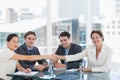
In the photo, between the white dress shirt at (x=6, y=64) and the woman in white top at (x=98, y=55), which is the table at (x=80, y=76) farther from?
the woman in white top at (x=98, y=55)

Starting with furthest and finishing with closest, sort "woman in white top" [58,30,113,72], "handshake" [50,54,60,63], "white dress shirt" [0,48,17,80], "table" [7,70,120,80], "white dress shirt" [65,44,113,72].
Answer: "handshake" [50,54,60,63], "woman in white top" [58,30,113,72], "white dress shirt" [65,44,113,72], "white dress shirt" [0,48,17,80], "table" [7,70,120,80]

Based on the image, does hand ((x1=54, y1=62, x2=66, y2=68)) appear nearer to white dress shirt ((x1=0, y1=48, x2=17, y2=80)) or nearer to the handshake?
the handshake

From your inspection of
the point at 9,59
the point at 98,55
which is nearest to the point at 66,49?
the point at 98,55

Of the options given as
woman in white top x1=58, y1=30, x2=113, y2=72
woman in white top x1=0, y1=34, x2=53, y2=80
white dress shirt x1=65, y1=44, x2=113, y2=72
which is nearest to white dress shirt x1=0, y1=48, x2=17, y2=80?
woman in white top x1=0, y1=34, x2=53, y2=80

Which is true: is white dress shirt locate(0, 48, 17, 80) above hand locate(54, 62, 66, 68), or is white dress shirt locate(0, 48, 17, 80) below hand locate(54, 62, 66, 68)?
above

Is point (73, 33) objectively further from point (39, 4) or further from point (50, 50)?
point (39, 4)

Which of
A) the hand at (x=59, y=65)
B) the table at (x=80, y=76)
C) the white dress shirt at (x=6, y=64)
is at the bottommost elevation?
the table at (x=80, y=76)

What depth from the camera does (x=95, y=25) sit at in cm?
530

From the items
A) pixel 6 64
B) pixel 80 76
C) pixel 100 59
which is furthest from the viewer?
pixel 100 59

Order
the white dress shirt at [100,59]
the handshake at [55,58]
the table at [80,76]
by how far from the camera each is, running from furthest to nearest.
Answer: the handshake at [55,58] → the white dress shirt at [100,59] → the table at [80,76]

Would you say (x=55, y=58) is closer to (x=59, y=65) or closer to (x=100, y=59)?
(x=59, y=65)

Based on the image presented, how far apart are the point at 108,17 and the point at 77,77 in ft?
9.01

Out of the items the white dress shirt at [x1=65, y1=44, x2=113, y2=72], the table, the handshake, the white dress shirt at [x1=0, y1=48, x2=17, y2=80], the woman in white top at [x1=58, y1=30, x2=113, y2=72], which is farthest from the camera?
the handshake

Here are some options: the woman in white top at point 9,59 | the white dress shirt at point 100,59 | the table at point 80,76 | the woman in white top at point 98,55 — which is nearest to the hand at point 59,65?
the woman in white top at point 98,55
